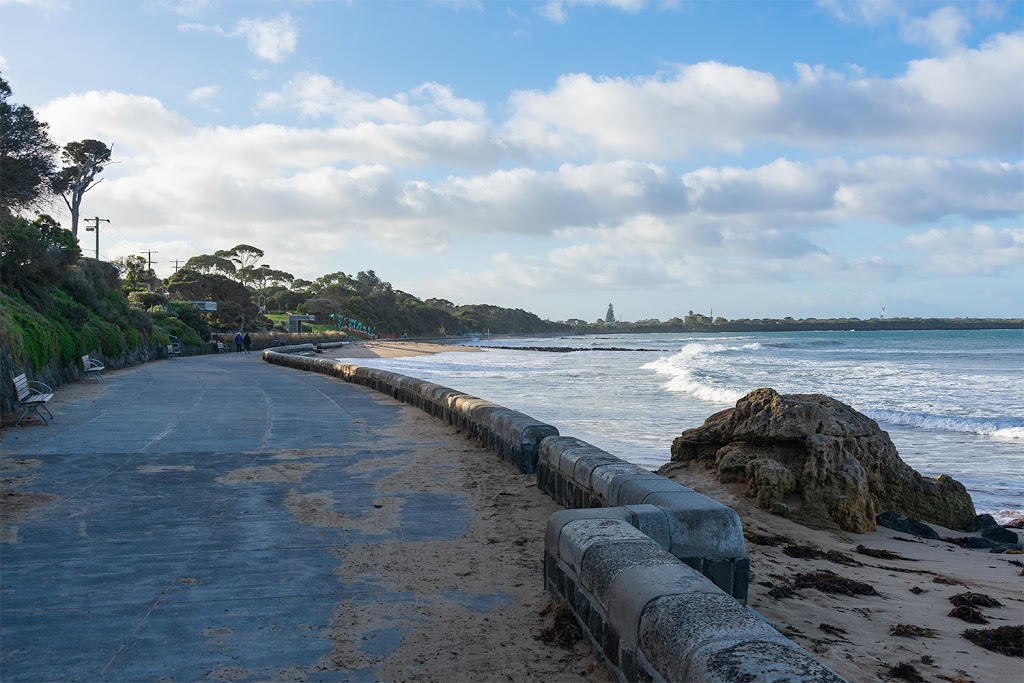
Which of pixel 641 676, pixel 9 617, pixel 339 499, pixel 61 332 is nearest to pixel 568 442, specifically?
pixel 339 499

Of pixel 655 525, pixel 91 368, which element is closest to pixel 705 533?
pixel 655 525

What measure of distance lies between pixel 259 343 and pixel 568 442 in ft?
174

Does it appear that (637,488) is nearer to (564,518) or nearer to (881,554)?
(564,518)

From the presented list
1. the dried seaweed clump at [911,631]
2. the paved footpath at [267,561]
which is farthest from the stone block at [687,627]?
the dried seaweed clump at [911,631]

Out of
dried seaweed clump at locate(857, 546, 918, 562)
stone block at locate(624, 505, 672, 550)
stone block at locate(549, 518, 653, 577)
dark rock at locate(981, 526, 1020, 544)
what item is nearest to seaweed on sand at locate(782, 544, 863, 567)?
dried seaweed clump at locate(857, 546, 918, 562)

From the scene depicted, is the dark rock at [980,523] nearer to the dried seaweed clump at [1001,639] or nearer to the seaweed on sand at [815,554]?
the seaweed on sand at [815,554]

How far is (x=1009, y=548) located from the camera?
7695 mm

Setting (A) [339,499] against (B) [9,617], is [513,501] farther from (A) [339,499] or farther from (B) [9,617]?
(B) [9,617]

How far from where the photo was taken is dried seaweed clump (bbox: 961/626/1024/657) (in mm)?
4730

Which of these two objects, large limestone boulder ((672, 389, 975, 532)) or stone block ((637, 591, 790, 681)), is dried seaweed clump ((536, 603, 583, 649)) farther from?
large limestone boulder ((672, 389, 975, 532))

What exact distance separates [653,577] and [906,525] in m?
6.52

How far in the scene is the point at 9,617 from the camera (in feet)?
12.2

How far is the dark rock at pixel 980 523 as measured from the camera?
861 cm

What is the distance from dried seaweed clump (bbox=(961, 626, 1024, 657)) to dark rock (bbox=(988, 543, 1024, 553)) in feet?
10.1
